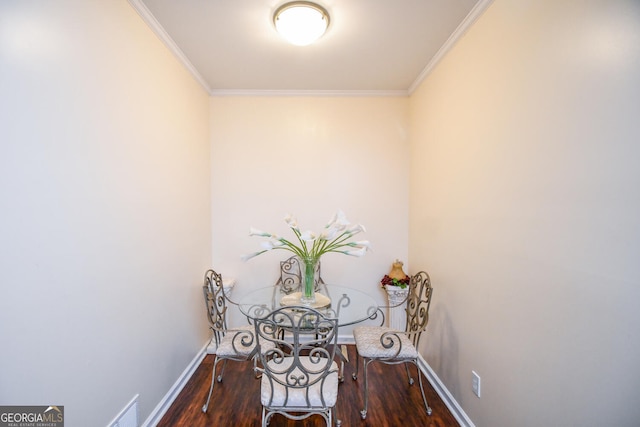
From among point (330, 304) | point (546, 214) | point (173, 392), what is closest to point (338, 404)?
point (330, 304)

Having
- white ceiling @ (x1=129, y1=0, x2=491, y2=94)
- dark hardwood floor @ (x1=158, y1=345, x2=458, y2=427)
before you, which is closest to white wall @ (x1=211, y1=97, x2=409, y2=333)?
white ceiling @ (x1=129, y1=0, x2=491, y2=94)

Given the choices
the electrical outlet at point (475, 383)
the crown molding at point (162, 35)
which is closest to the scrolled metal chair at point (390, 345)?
the electrical outlet at point (475, 383)

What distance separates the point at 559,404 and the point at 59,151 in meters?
2.33

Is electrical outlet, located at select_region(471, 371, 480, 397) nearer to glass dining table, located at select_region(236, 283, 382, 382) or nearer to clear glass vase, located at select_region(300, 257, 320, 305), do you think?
glass dining table, located at select_region(236, 283, 382, 382)

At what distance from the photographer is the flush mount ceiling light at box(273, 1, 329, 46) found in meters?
1.63

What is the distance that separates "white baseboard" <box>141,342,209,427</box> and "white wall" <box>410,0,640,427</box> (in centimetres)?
205

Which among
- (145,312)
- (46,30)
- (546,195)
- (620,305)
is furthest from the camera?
(145,312)

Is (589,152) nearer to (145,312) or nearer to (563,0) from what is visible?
(563,0)

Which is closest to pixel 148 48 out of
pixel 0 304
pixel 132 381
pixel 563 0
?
pixel 0 304

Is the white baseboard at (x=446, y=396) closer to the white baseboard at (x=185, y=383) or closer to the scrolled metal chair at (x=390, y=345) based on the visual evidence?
the white baseboard at (x=185, y=383)

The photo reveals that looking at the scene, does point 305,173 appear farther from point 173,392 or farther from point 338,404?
point 173,392

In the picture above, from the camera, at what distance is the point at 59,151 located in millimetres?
1148

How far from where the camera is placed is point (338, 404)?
2.01 metres

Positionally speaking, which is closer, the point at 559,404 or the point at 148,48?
the point at 559,404
